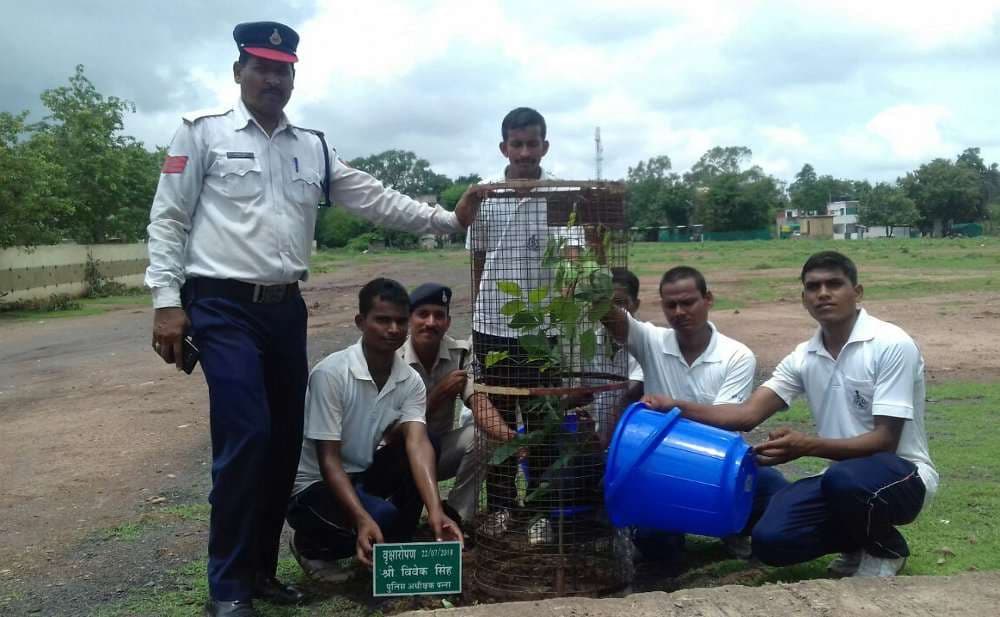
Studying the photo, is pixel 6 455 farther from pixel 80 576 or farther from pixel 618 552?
pixel 618 552

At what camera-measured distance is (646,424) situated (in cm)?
355

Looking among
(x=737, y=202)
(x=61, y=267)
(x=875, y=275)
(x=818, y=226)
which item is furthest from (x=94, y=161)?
(x=818, y=226)

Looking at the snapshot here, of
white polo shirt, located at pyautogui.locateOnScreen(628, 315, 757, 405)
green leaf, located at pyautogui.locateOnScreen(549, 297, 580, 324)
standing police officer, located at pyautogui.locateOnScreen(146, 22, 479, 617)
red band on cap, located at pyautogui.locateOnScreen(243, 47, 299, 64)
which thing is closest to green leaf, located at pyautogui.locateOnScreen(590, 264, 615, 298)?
green leaf, located at pyautogui.locateOnScreen(549, 297, 580, 324)

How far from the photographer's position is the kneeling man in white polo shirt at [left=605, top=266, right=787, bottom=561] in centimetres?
435

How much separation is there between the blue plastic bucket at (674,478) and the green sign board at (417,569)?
0.63 meters

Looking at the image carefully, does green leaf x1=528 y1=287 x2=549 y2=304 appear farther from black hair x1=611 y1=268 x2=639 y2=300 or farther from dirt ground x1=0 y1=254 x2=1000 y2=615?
dirt ground x1=0 y1=254 x2=1000 y2=615

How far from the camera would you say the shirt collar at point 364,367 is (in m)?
4.19

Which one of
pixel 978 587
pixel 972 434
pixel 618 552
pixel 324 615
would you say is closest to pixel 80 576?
pixel 324 615

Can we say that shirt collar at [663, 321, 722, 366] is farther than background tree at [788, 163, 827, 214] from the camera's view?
No

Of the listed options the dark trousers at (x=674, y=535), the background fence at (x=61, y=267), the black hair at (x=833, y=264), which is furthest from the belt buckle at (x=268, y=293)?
the background fence at (x=61, y=267)

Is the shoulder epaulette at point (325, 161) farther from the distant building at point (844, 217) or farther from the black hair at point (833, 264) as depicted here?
the distant building at point (844, 217)

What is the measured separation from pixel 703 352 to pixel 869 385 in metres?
0.77

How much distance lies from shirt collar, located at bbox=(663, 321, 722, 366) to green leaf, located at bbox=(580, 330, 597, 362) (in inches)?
31.1

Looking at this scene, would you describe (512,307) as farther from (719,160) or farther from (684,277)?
(719,160)
